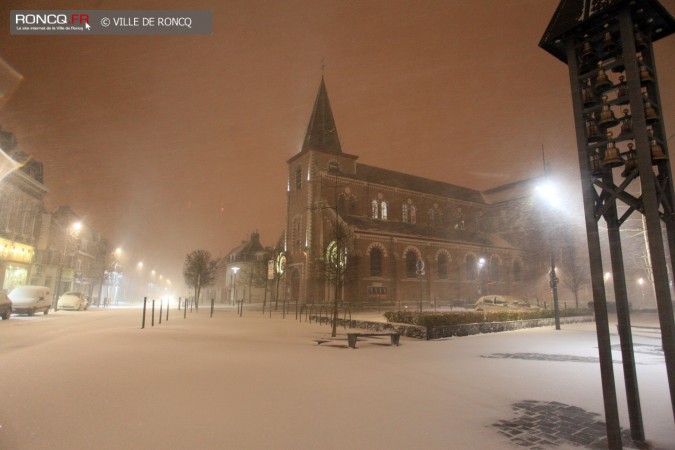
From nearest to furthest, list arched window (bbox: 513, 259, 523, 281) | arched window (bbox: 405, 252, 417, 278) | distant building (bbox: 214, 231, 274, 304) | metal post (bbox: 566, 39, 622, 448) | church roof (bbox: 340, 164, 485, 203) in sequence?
metal post (bbox: 566, 39, 622, 448), arched window (bbox: 405, 252, 417, 278), church roof (bbox: 340, 164, 485, 203), arched window (bbox: 513, 259, 523, 281), distant building (bbox: 214, 231, 274, 304)

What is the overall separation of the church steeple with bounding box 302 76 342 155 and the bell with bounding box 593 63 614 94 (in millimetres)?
39792

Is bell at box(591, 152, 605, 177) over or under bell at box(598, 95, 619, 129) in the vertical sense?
under

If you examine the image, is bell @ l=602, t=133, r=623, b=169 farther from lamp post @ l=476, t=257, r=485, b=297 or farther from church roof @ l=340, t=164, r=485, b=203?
lamp post @ l=476, t=257, r=485, b=297

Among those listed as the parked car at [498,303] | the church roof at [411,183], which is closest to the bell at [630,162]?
the parked car at [498,303]

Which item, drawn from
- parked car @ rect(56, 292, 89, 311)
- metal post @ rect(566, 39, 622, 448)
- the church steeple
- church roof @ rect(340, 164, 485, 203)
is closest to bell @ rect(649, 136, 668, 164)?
metal post @ rect(566, 39, 622, 448)

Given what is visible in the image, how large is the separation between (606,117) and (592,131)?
0.88 feet

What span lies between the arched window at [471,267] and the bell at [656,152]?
42605 millimetres

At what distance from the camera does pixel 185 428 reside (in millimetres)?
4691

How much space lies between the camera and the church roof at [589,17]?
4.68 meters

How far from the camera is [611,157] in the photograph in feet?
15.7

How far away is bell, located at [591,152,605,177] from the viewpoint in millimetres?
4867

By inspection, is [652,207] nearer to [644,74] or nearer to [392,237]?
[644,74]

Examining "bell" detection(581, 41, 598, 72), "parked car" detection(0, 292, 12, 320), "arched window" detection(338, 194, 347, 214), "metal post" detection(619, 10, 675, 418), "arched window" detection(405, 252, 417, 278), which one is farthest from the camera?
"arched window" detection(338, 194, 347, 214)

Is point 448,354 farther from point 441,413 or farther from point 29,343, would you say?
point 29,343
